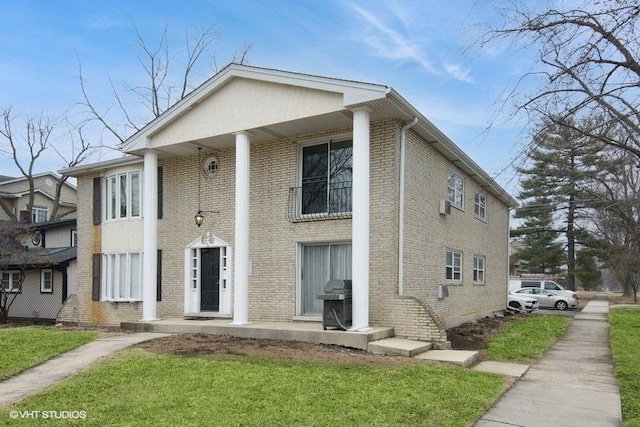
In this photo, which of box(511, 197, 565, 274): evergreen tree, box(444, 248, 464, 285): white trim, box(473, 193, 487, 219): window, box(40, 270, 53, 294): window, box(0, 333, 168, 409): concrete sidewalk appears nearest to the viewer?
box(0, 333, 168, 409): concrete sidewalk

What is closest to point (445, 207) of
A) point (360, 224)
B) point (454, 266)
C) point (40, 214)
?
point (454, 266)

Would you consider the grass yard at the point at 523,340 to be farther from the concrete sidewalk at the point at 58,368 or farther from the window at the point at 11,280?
the window at the point at 11,280

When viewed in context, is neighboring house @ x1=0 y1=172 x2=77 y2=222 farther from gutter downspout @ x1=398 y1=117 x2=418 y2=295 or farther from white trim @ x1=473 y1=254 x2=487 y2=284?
gutter downspout @ x1=398 y1=117 x2=418 y2=295

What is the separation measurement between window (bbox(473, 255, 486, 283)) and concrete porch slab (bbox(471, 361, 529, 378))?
8.76 meters

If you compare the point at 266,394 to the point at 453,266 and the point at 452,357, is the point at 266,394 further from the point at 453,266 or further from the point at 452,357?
the point at 453,266

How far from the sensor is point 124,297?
1614cm

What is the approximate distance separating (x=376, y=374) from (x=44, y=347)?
6.83 metres

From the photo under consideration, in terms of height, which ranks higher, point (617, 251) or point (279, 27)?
point (279, 27)

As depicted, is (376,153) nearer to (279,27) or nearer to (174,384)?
(279,27)

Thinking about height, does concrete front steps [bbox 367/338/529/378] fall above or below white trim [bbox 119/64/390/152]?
below

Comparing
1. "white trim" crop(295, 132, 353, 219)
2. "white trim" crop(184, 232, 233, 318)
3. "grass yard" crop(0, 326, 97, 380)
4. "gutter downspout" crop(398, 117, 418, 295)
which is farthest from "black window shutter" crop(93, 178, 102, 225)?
"gutter downspout" crop(398, 117, 418, 295)

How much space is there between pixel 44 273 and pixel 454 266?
1638 centimetres

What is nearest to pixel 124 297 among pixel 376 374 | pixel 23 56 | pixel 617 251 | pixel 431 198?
pixel 23 56

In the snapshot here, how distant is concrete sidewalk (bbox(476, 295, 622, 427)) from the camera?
Answer: 6.20 m
